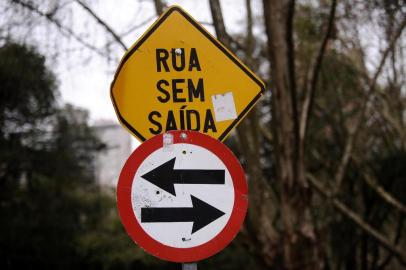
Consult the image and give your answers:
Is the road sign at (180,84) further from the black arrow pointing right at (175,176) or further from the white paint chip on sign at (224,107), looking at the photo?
the black arrow pointing right at (175,176)

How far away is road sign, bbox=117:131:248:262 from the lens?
8.16 feet

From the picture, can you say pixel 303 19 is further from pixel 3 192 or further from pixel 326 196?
pixel 3 192

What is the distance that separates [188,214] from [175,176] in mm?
191

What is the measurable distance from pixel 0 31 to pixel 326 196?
17.9 feet

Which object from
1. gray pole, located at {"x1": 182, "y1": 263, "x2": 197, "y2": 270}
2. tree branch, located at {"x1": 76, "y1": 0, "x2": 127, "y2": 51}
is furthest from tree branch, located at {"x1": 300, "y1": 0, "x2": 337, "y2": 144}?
gray pole, located at {"x1": 182, "y1": 263, "x2": 197, "y2": 270}

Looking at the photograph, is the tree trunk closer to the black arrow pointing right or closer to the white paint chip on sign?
the white paint chip on sign

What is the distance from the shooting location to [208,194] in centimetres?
257

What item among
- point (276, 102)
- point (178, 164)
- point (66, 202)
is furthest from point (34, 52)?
point (66, 202)

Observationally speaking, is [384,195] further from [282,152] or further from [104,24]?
[104,24]

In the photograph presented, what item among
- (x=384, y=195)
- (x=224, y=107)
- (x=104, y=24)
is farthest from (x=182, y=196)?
(x=384, y=195)

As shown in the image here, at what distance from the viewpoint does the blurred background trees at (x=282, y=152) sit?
6008mm

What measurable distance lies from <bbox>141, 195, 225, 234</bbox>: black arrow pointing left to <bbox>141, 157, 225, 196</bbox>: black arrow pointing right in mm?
91

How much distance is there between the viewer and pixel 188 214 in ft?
8.31

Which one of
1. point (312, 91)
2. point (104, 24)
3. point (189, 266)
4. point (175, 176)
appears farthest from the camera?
point (312, 91)
